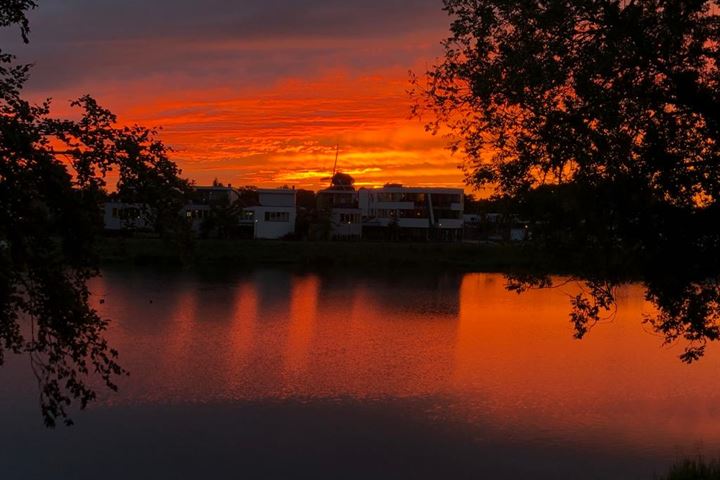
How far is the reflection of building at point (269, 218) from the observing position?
89.0m

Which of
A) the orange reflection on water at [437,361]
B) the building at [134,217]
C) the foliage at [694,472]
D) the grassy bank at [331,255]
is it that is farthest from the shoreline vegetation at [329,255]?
the building at [134,217]

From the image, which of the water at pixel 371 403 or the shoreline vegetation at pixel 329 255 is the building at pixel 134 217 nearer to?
the water at pixel 371 403

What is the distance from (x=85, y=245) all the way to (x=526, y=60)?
741 centimetres

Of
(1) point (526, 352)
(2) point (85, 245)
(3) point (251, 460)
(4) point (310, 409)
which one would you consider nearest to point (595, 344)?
(1) point (526, 352)

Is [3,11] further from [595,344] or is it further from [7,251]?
[595,344]

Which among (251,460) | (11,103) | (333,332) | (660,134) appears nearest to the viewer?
(11,103)

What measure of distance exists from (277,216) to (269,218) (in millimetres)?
1189

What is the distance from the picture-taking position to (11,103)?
7047mm

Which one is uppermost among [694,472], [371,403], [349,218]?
[349,218]

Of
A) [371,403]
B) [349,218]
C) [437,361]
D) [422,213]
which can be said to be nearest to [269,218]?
[349,218]

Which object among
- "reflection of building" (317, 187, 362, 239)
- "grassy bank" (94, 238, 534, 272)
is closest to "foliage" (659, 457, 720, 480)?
"grassy bank" (94, 238, 534, 272)

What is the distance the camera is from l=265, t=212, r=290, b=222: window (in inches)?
3531

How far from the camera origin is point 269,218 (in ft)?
294

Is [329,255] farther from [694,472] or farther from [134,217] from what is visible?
[134,217]
